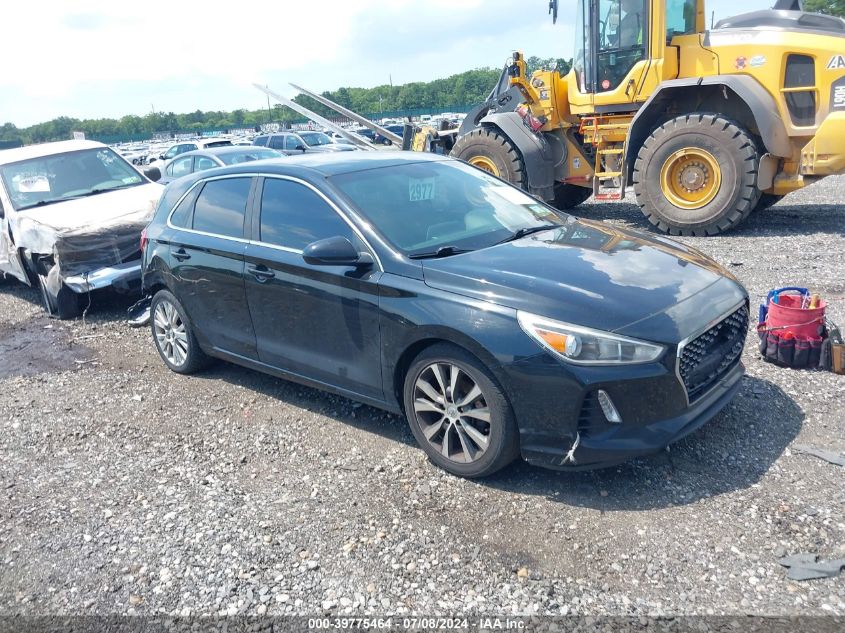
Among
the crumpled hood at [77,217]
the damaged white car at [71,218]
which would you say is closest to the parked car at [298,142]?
the damaged white car at [71,218]

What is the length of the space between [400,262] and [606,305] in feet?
3.91

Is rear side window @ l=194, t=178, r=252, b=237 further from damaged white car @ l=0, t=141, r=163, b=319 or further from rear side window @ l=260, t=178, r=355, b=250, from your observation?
damaged white car @ l=0, t=141, r=163, b=319

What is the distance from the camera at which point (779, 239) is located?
899 centimetres

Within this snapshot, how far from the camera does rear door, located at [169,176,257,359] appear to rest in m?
4.97

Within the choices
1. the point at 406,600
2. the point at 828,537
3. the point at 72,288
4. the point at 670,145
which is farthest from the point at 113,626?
the point at 670,145

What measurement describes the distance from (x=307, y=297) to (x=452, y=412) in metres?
1.26

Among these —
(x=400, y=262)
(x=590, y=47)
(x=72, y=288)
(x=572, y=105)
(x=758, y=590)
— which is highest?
(x=590, y=47)

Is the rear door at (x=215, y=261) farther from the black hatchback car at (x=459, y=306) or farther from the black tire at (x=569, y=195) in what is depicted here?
the black tire at (x=569, y=195)

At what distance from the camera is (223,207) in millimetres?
5215

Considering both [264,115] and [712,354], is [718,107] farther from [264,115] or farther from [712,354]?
[264,115]

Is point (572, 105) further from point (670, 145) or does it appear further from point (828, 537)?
point (828, 537)

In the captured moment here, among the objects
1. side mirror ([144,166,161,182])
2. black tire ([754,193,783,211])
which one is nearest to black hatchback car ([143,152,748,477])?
side mirror ([144,166,161,182])

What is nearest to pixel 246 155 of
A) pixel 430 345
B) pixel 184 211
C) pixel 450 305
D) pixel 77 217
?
pixel 77 217

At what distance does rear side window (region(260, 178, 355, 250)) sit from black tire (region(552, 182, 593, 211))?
831 centimetres
